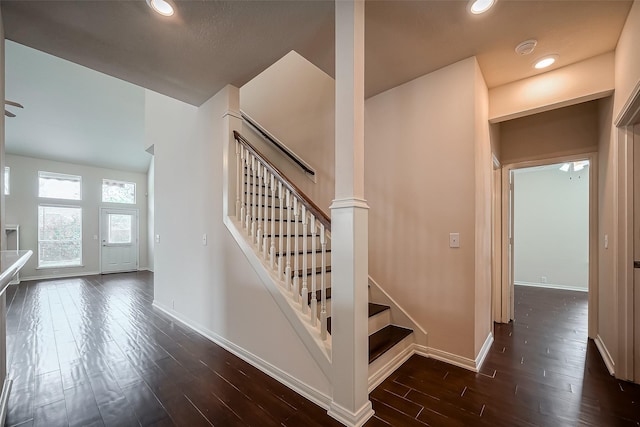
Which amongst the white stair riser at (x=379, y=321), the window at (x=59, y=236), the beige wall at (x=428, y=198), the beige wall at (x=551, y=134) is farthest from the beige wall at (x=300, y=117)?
the window at (x=59, y=236)

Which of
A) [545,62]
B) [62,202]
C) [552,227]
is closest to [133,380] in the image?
[545,62]

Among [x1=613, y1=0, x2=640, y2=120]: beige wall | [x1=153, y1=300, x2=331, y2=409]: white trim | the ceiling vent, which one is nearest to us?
[x1=613, y1=0, x2=640, y2=120]: beige wall

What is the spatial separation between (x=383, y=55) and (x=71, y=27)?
2372 millimetres

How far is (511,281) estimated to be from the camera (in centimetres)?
356

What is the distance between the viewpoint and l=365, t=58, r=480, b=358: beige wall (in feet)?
7.66

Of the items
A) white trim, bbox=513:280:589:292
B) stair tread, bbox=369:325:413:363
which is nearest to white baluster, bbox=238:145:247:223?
stair tread, bbox=369:325:413:363

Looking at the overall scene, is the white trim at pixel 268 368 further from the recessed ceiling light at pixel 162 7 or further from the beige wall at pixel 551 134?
the beige wall at pixel 551 134

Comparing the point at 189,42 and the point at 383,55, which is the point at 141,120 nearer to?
the point at 189,42

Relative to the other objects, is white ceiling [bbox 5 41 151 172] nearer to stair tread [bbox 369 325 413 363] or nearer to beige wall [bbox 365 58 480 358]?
beige wall [bbox 365 58 480 358]

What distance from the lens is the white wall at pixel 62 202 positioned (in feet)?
22.0

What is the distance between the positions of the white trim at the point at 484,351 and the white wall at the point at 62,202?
9567 millimetres

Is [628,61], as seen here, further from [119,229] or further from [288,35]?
[119,229]

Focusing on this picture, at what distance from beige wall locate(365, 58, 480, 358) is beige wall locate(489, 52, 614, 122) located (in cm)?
67

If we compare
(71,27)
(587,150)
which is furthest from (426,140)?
(71,27)
